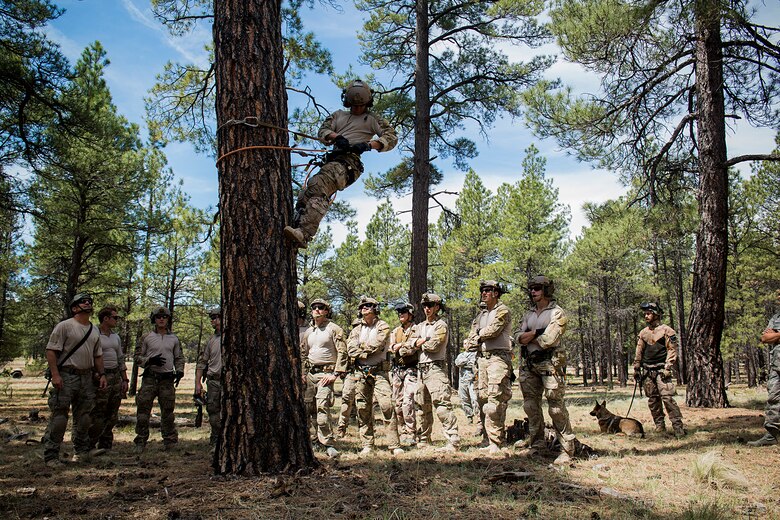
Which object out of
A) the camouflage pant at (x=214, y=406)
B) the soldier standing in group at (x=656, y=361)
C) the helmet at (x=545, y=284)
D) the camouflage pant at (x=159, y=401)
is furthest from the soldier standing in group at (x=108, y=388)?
the soldier standing in group at (x=656, y=361)

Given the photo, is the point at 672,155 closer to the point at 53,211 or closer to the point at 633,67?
the point at 633,67

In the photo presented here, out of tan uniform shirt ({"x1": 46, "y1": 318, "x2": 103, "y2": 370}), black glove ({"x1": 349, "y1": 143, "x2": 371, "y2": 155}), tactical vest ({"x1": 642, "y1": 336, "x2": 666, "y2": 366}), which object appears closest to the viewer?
black glove ({"x1": 349, "y1": 143, "x2": 371, "y2": 155})

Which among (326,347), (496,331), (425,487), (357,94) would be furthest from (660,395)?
(357,94)

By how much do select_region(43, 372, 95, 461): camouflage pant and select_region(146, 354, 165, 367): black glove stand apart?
1.15 metres

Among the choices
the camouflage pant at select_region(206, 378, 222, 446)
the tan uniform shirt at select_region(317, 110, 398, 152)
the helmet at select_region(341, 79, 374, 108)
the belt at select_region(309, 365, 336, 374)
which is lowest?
the camouflage pant at select_region(206, 378, 222, 446)

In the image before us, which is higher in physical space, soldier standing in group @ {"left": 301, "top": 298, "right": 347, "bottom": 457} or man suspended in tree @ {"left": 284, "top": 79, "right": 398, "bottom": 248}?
man suspended in tree @ {"left": 284, "top": 79, "right": 398, "bottom": 248}

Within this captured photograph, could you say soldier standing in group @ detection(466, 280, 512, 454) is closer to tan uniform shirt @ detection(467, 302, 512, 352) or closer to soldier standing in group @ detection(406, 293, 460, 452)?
tan uniform shirt @ detection(467, 302, 512, 352)

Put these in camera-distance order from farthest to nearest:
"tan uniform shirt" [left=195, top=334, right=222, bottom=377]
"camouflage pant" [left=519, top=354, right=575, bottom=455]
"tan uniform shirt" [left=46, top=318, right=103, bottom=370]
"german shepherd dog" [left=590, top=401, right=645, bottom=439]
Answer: "german shepherd dog" [left=590, top=401, right=645, bottom=439], "tan uniform shirt" [left=195, top=334, right=222, bottom=377], "tan uniform shirt" [left=46, top=318, right=103, bottom=370], "camouflage pant" [left=519, top=354, right=575, bottom=455]

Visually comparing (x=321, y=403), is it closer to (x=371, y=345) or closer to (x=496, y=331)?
(x=371, y=345)

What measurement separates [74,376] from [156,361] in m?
1.44

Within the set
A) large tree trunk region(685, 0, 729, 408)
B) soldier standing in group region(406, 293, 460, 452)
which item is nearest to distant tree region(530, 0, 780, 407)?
large tree trunk region(685, 0, 729, 408)

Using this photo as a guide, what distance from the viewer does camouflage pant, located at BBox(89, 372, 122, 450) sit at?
7.19 metres

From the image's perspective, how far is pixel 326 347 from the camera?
25.4ft

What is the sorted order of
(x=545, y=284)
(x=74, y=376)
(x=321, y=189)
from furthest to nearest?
(x=545, y=284) → (x=74, y=376) → (x=321, y=189)
